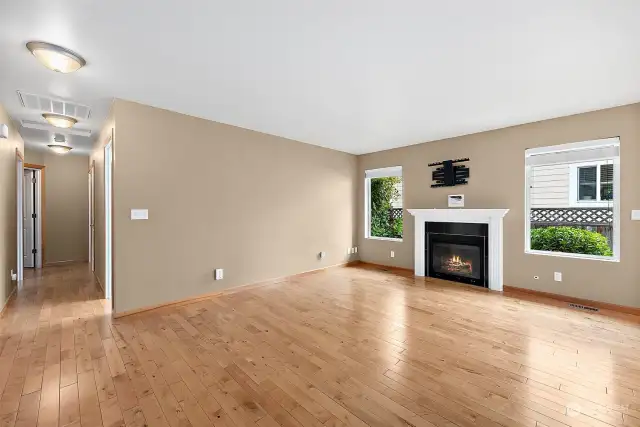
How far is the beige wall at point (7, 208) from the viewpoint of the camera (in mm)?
3566

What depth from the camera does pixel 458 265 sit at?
5.04 meters

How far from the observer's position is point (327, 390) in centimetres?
203

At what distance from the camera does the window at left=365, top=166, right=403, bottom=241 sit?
6145mm

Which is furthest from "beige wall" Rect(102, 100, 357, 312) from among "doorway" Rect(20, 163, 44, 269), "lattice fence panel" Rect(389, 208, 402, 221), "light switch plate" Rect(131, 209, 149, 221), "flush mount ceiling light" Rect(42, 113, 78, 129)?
"doorway" Rect(20, 163, 44, 269)

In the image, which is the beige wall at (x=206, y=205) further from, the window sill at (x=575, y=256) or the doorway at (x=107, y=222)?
the window sill at (x=575, y=256)

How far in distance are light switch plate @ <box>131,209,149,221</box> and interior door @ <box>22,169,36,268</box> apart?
4.68 metres

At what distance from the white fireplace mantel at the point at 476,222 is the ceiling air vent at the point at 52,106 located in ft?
17.3

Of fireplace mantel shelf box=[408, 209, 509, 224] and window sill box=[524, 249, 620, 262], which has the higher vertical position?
fireplace mantel shelf box=[408, 209, 509, 224]

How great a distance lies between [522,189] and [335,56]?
142 inches

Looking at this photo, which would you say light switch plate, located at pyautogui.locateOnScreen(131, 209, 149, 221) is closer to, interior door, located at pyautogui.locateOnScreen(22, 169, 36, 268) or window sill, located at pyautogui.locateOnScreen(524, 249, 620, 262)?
interior door, located at pyautogui.locateOnScreen(22, 169, 36, 268)

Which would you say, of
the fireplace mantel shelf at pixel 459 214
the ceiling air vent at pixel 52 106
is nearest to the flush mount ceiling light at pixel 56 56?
the ceiling air vent at pixel 52 106

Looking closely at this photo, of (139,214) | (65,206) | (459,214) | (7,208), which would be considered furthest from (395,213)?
(65,206)

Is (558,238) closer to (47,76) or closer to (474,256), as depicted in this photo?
(474,256)

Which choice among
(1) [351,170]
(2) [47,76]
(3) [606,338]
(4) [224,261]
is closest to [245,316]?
(4) [224,261]
